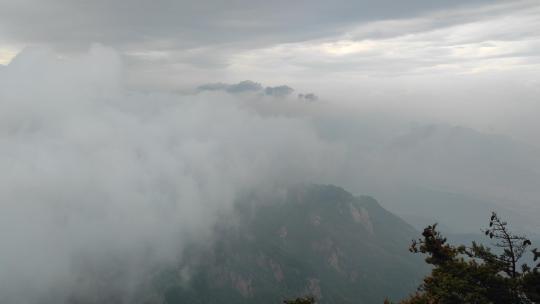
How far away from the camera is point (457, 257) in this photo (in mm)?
51250

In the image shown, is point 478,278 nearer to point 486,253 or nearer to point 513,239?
point 486,253

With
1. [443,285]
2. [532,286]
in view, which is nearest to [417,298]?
[443,285]

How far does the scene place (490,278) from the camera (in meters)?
41.4

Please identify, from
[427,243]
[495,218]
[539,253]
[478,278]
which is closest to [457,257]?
[427,243]

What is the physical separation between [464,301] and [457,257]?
463 inches

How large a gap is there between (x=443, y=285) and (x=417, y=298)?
449 centimetres

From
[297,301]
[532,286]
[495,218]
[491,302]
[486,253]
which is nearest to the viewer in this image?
[495,218]

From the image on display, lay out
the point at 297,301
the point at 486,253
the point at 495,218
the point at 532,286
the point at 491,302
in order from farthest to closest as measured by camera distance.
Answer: the point at 297,301 < the point at 486,253 < the point at 491,302 < the point at 532,286 < the point at 495,218

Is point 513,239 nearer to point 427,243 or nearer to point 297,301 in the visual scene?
point 427,243

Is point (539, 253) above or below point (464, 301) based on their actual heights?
above

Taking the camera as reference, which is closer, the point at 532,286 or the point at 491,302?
the point at 532,286

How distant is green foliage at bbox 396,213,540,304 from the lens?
122 ft

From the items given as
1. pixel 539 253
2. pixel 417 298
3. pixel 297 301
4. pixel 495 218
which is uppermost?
pixel 495 218

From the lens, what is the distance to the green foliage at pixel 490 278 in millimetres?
37281
